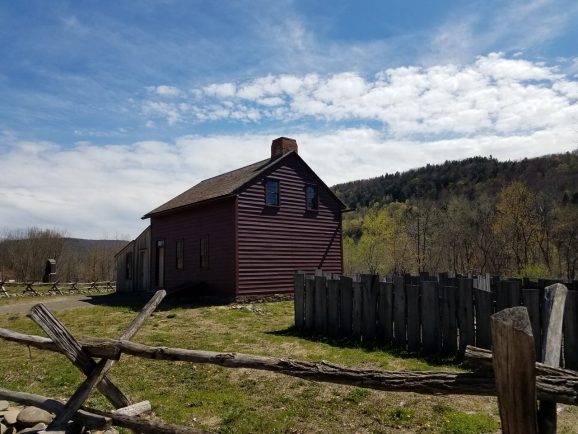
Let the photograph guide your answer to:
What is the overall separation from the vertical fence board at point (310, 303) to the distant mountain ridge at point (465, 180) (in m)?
62.9

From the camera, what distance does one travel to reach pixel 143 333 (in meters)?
12.5

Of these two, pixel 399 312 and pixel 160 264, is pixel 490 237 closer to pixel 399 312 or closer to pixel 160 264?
pixel 160 264

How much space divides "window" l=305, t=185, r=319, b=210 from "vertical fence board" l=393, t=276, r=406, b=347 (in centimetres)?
1474

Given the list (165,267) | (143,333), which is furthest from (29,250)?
(143,333)

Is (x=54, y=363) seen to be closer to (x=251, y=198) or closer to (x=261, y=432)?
(x=261, y=432)

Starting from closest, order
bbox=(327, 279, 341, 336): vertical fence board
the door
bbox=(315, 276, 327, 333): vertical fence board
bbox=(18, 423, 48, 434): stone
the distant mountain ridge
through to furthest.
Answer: bbox=(18, 423, 48, 434): stone
bbox=(327, 279, 341, 336): vertical fence board
bbox=(315, 276, 327, 333): vertical fence board
the door
the distant mountain ridge

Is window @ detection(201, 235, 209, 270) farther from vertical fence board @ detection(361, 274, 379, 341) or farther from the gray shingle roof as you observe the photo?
vertical fence board @ detection(361, 274, 379, 341)

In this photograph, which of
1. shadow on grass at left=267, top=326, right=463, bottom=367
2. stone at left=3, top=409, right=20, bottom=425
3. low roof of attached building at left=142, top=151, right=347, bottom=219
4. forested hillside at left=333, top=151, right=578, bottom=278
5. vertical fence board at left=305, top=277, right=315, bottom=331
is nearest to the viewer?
stone at left=3, top=409, right=20, bottom=425

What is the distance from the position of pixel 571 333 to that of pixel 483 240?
39.0 metres

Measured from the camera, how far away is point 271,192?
2252 cm

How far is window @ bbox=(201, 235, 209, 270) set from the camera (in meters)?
22.5

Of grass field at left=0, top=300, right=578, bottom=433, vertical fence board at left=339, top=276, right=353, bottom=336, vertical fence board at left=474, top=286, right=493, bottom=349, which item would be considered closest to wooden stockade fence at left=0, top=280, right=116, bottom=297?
grass field at left=0, top=300, right=578, bottom=433

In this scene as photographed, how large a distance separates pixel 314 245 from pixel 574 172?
61.4 meters

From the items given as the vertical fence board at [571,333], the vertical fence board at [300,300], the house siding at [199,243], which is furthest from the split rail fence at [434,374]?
the house siding at [199,243]
